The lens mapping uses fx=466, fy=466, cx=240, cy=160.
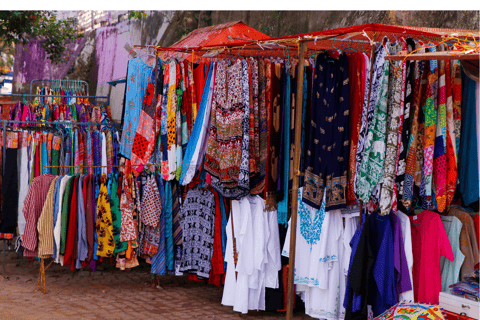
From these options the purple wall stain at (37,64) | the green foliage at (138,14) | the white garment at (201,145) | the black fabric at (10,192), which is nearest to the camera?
the white garment at (201,145)

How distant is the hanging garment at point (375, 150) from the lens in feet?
10.6

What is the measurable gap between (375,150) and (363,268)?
85 centimetres

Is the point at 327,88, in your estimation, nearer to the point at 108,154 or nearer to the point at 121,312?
the point at 121,312

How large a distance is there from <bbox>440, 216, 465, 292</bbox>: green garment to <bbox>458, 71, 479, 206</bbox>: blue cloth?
6.7 inches

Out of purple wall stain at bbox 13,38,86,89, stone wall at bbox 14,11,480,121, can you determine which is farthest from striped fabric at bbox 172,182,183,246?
purple wall stain at bbox 13,38,86,89

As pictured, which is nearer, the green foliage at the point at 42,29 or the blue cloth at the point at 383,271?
the blue cloth at the point at 383,271

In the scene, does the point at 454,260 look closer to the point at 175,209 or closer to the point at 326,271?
the point at 326,271

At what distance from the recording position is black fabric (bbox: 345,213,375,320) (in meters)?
3.32

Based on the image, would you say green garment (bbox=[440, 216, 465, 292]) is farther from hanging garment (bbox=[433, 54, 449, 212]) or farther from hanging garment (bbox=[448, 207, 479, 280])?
hanging garment (bbox=[433, 54, 449, 212])

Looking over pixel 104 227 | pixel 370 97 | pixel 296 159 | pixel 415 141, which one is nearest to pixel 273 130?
pixel 296 159

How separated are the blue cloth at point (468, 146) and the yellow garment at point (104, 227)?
3113 mm

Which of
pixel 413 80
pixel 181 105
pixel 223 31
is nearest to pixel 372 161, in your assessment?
pixel 413 80

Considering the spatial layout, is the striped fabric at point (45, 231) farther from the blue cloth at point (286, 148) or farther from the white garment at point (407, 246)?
the white garment at point (407, 246)

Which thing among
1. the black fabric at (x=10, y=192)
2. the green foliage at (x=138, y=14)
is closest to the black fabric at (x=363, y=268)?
the black fabric at (x=10, y=192)
